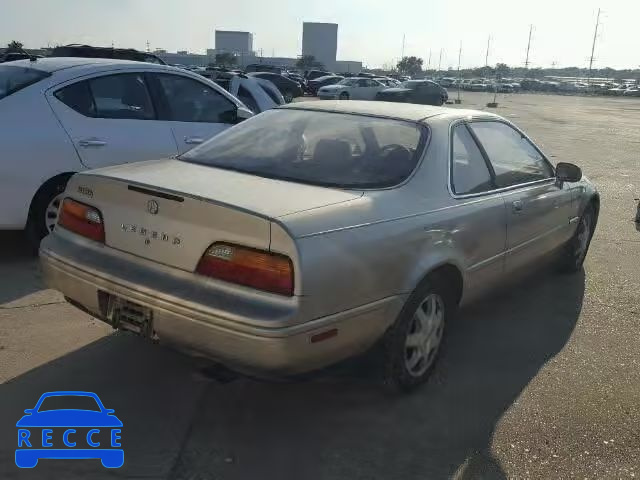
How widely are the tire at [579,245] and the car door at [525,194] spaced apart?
42cm

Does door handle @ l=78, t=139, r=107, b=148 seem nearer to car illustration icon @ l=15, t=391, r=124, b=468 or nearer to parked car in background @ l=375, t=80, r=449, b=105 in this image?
car illustration icon @ l=15, t=391, r=124, b=468

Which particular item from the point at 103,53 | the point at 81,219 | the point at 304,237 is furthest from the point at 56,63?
the point at 103,53

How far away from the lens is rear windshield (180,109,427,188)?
11.2 feet

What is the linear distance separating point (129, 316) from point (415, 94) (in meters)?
32.1

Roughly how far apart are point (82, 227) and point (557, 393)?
2707mm

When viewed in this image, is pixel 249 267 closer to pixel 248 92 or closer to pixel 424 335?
pixel 424 335

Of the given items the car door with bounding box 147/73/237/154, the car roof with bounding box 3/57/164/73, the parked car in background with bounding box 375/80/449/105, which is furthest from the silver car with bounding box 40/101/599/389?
the parked car in background with bounding box 375/80/449/105

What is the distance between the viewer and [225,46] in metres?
137

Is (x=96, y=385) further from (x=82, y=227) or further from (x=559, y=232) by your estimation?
(x=559, y=232)

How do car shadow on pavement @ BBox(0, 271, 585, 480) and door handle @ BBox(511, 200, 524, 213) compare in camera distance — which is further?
door handle @ BBox(511, 200, 524, 213)

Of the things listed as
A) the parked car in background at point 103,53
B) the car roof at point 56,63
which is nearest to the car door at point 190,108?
the car roof at point 56,63

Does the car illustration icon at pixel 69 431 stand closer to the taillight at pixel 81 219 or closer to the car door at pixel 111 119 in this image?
the taillight at pixel 81 219

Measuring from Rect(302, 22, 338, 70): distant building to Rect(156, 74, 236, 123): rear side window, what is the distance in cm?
13171

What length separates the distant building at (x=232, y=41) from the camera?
136 metres
